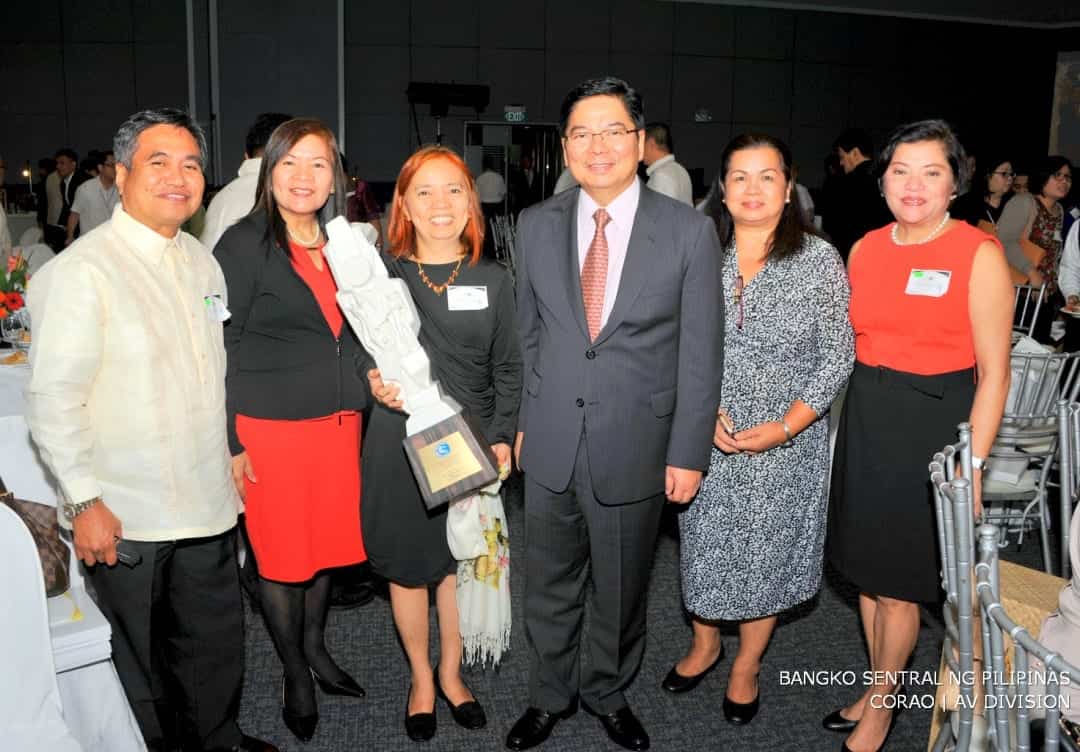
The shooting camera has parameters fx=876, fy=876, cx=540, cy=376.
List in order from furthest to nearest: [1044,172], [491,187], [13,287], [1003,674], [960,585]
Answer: [491,187] < [1044,172] < [13,287] < [960,585] < [1003,674]

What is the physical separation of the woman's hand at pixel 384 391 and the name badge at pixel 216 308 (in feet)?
1.29

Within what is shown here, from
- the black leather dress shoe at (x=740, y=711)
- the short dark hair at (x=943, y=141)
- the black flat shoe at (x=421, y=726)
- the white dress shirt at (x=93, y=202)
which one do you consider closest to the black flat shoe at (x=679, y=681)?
the black leather dress shoe at (x=740, y=711)

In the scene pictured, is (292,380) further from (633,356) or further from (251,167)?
(251,167)

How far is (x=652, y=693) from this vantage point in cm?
284

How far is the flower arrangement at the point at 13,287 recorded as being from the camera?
3297 mm

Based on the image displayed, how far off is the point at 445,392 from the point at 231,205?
5.24 ft

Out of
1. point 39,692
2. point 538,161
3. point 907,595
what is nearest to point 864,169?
point 907,595

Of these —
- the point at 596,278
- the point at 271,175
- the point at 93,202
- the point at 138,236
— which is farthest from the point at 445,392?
the point at 93,202

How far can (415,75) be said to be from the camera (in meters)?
12.8

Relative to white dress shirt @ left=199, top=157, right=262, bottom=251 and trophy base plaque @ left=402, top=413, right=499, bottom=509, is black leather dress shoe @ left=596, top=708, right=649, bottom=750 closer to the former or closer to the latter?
trophy base plaque @ left=402, top=413, right=499, bottom=509

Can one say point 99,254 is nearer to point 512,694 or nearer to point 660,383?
point 660,383

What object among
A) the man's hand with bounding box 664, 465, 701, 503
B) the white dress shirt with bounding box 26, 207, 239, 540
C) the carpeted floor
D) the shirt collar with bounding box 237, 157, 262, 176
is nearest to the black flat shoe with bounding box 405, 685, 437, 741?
the carpeted floor

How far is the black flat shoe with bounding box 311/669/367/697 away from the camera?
2787 millimetres

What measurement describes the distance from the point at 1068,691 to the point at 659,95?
13206 mm
